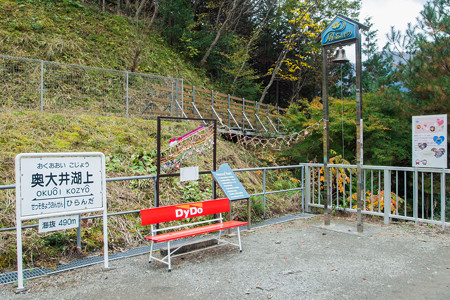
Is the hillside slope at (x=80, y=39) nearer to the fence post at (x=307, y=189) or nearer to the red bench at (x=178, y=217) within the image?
the fence post at (x=307, y=189)

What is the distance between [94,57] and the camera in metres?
16.3

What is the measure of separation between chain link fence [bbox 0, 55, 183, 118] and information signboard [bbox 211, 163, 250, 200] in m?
5.44

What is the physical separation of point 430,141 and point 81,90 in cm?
992

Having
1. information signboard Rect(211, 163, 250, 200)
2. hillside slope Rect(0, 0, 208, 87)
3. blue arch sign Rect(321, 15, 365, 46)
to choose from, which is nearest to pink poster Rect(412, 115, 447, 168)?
blue arch sign Rect(321, 15, 365, 46)

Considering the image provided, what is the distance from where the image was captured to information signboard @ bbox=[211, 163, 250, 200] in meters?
6.11

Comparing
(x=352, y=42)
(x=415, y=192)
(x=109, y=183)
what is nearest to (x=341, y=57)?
(x=352, y=42)

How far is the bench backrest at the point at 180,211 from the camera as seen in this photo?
4.81 m

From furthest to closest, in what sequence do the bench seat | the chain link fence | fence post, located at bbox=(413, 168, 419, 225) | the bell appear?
1. the chain link fence
2. the bell
3. fence post, located at bbox=(413, 168, 419, 225)
4. the bench seat

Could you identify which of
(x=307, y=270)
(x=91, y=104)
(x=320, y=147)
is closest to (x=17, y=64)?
(x=91, y=104)

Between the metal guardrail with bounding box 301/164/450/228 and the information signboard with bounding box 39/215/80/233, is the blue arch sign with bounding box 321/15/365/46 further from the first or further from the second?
the information signboard with bounding box 39/215/80/233

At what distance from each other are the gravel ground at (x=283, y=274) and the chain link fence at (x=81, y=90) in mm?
6245

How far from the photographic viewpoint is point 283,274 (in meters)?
4.40

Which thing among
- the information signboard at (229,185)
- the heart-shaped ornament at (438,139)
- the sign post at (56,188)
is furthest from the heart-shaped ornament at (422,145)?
the sign post at (56,188)

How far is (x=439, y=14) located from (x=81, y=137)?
13402mm
